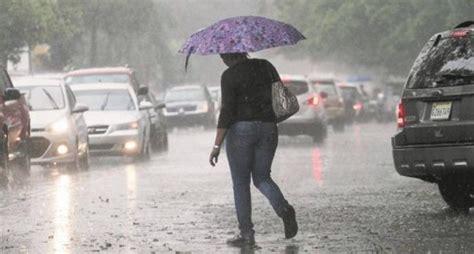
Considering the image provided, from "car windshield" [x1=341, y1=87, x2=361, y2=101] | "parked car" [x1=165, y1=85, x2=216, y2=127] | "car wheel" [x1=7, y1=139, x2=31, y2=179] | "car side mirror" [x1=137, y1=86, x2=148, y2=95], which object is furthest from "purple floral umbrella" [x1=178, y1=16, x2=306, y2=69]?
"car windshield" [x1=341, y1=87, x2=361, y2=101]

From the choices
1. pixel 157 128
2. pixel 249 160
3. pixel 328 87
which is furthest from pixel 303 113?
pixel 249 160

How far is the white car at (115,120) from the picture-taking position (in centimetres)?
2756

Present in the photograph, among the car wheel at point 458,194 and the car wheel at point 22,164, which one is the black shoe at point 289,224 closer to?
the car wheel at point 458,194

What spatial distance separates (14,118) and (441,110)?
9777 mm

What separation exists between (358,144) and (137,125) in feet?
27.3

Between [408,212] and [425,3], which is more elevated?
[408,212]

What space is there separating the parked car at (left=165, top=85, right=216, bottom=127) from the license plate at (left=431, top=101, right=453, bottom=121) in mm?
38994

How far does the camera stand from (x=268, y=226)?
526 inches

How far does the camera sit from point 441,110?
13602mm

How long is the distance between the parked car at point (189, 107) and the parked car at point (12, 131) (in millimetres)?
29567

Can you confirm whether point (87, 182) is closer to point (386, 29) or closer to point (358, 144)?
point (358, 144)

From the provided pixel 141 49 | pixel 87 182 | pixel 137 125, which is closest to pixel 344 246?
Answer: pixel 87 182

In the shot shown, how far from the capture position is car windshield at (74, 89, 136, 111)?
1131 inches

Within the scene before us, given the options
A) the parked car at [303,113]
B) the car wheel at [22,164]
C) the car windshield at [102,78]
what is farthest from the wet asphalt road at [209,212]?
the parked car at [303,113]
